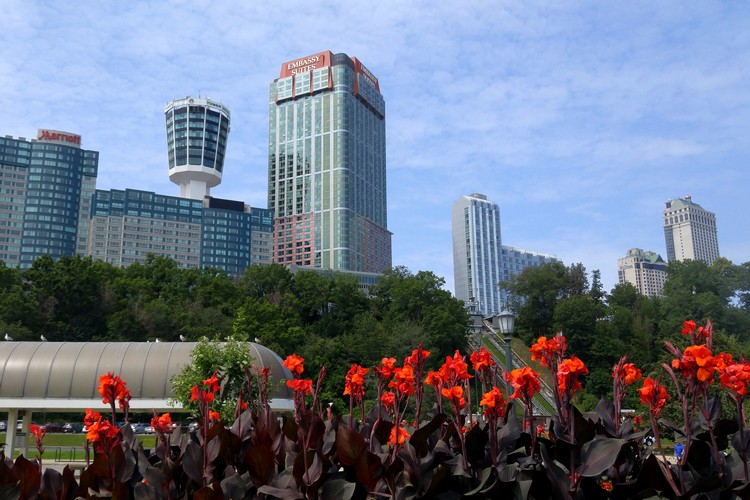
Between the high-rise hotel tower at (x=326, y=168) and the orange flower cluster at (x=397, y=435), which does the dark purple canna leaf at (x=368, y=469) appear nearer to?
the orange flower cluster at (x=397, y=435)

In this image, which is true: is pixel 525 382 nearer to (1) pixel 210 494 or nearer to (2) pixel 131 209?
(1) pixel 210 494

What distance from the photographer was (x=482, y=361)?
3.91 m

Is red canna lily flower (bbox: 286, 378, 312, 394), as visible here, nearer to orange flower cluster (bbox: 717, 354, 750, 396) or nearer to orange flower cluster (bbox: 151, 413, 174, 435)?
orange flower cluster (bbox: 151, 413, 174, 435)

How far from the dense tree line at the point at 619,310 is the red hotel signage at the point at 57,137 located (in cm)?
11001

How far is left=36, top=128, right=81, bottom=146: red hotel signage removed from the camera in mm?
143250

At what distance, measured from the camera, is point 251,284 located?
74.2 meters

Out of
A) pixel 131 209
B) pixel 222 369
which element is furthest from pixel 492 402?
pixel 131 209

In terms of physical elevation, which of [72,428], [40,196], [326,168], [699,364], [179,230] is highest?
[326,168]

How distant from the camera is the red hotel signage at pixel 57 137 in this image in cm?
14325

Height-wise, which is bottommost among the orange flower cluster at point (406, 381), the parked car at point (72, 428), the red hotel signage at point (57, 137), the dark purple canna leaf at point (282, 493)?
the parked car at point (72, 428)

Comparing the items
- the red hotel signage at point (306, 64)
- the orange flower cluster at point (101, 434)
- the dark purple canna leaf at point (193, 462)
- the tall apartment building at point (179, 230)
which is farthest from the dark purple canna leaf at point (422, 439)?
the red hotel signage at point (306, 64)

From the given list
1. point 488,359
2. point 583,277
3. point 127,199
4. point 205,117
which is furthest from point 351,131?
point 488,359

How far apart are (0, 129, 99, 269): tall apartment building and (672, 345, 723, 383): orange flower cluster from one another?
495 feet

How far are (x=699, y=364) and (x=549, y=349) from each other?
74 cm
